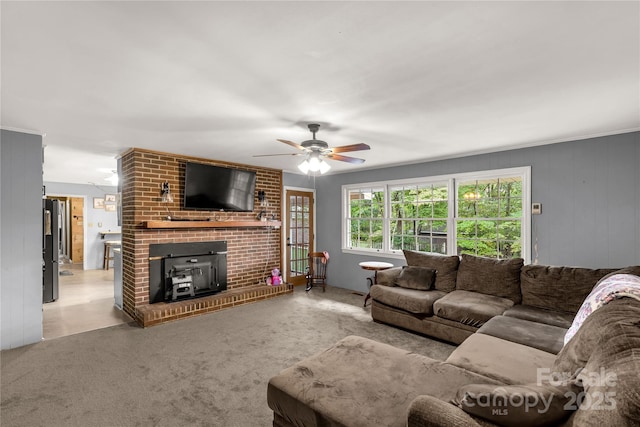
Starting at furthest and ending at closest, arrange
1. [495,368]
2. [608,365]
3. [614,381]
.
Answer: [495,368] → [608,365] → [614,381]

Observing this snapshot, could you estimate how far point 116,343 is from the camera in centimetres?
335

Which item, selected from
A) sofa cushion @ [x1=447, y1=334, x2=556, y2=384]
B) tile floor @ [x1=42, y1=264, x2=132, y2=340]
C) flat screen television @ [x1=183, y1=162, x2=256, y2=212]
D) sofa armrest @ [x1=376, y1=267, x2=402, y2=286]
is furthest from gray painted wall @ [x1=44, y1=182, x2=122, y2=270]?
sofa cushion @ [x1=447, y1=334, x2=556, y2=384]

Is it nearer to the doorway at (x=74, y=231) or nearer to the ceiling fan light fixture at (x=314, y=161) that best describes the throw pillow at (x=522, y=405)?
the ceiling fan light fixture at (x=314, y=161)

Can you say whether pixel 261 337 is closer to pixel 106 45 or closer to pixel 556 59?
pixel 106 45

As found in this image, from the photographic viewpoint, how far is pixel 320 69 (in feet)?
6.37

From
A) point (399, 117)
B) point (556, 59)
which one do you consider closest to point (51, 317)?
point (399, 117)

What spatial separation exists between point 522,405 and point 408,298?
8.67ft

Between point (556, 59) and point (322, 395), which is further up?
point (556, 59)

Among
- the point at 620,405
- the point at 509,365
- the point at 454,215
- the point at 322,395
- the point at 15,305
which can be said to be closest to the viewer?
the point at 620,405

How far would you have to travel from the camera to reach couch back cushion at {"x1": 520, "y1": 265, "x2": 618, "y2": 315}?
2.95 metres

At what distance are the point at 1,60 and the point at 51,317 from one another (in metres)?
3.87

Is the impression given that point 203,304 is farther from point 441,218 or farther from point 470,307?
point 441,218

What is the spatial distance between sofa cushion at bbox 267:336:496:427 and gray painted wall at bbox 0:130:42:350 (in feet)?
11.0

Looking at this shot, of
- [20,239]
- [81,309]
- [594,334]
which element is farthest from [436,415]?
[81,309]
